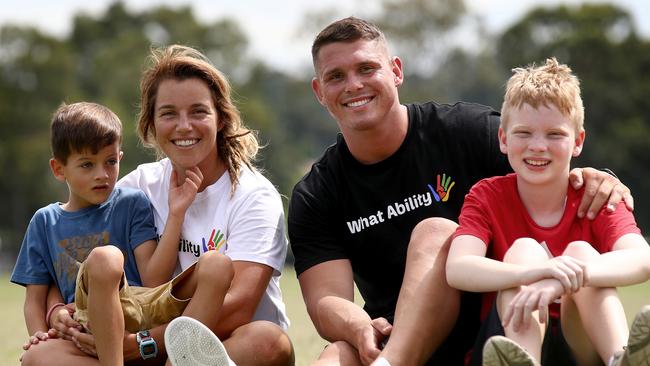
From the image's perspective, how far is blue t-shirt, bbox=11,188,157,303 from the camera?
18.2 ft

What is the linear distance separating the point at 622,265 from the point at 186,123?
2.37 metres

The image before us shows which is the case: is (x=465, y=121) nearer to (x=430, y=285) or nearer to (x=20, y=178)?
(x=430, y=285)

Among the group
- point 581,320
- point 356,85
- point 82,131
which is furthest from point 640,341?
point 82,131

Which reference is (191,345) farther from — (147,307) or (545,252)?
(545,252)

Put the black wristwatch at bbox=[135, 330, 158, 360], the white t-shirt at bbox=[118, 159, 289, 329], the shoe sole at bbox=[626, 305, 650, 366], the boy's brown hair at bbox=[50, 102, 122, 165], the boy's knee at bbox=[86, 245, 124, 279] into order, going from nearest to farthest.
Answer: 1. the shoe sole at bbox=[626, 305, 650, 366]
2. the boy's knee at bbox=[86, 245, 124, 279]
3. the black wristwatch at bbox=[135, 330, 158, 360]
4. the white t-shirt at bbox=[118, 159, 289, 329]
5. the boy's brown hair at bbox=[50, 102, 122, 165]

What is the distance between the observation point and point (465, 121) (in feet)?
18.9

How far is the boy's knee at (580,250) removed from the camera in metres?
4.31

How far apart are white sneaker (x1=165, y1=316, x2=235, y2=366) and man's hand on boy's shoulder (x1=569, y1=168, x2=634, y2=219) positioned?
1580 mm

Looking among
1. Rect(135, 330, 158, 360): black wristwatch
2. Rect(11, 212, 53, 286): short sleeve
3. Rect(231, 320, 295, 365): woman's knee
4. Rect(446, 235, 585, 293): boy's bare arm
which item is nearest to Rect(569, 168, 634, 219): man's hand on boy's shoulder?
Rect(446, 235, 585, 293): boy's bare arm

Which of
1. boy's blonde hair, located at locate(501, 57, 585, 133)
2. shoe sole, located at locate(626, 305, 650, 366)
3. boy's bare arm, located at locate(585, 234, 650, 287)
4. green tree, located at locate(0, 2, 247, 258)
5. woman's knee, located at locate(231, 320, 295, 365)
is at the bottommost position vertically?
shoe sole, located at locate(626, 305, 650, 366)

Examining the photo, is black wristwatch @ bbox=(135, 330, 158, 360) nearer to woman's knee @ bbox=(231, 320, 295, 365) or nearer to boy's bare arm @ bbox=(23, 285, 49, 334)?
woman's knee @ bbox=(231, 320, 295, 365)

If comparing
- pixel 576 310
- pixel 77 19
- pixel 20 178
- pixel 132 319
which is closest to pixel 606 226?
pixel 576 310

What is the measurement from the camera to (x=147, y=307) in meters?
5.22

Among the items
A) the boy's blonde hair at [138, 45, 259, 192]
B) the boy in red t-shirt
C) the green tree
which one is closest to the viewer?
the boy in red t-shirt
